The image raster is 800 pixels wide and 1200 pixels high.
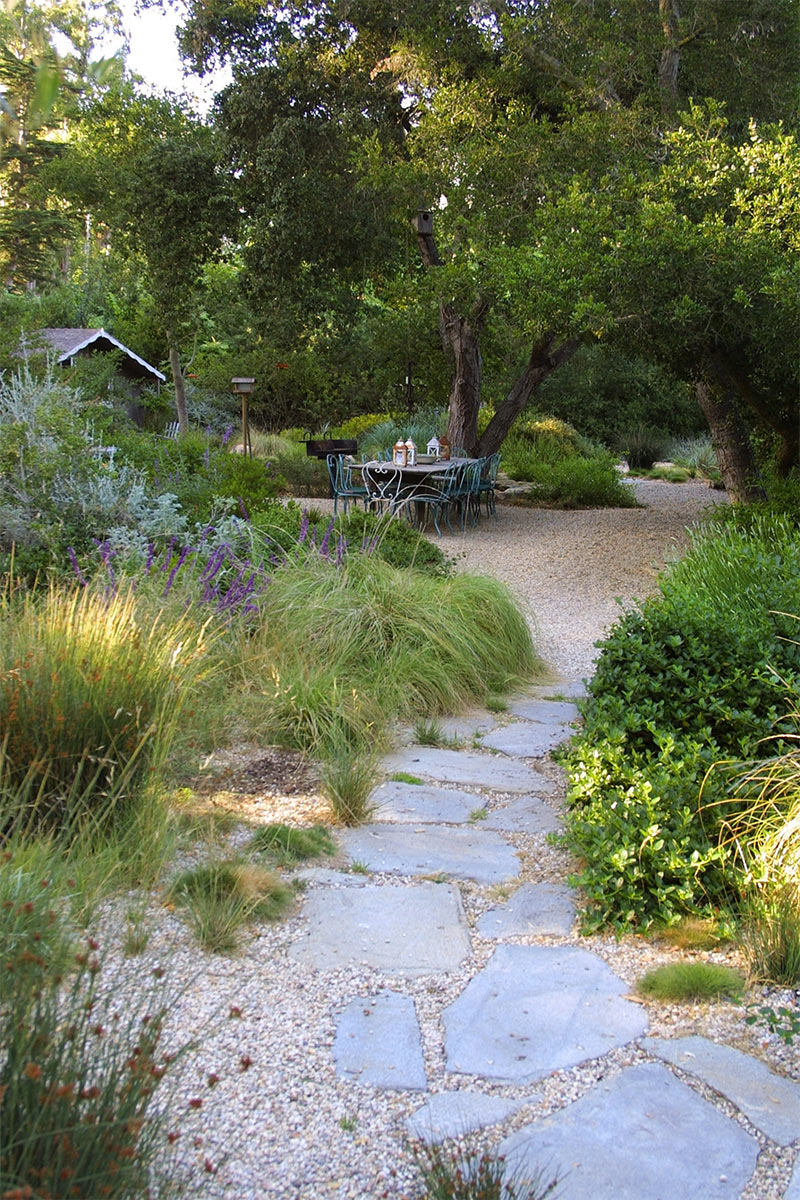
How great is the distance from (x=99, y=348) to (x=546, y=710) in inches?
889

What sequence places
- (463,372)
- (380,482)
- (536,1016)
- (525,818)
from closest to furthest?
(536,1016) → (525,818) → (380,482) → (463,372)

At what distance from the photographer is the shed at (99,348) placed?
911 inches

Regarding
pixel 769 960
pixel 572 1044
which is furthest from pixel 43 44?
pixel 769 960

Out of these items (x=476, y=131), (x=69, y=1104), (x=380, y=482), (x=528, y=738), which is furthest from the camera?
(x=380, y=482)

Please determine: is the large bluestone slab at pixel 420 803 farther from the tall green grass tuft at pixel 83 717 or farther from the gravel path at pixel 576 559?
the gravel path at pixel 576 559

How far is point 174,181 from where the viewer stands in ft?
39.6

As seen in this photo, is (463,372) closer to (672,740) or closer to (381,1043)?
(672,740)

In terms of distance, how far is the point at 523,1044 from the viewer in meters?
2.15

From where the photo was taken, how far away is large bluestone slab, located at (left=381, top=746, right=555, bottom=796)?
382 centimetres

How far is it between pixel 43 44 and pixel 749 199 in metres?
7.48

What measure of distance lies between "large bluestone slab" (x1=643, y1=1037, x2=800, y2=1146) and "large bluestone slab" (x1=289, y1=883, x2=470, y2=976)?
0.58 meters

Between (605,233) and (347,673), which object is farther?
(605,233)

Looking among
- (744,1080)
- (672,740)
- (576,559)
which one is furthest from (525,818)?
(576,559)

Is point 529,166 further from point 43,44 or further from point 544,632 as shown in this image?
point 43,44
